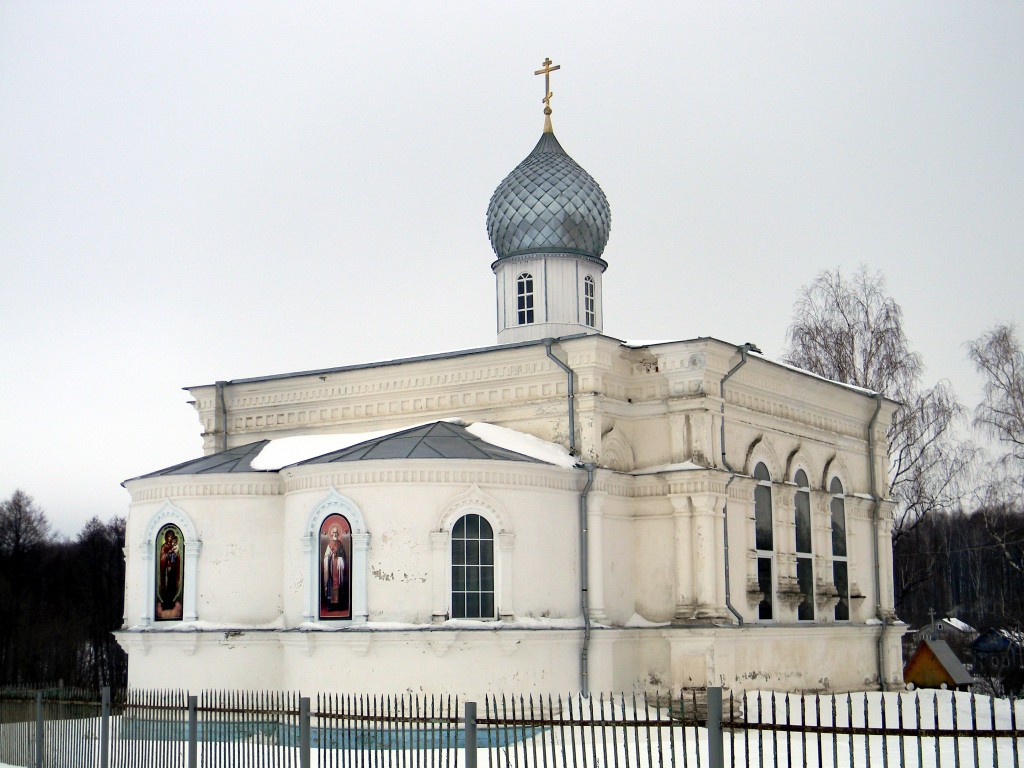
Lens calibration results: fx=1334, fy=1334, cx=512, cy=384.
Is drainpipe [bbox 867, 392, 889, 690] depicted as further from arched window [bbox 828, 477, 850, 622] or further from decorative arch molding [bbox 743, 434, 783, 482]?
decorative arch molding [bbox 743, 434, 783, 482]

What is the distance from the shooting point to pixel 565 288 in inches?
819

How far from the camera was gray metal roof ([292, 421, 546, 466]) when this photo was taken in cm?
1623

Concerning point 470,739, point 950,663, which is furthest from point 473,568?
point 950,663

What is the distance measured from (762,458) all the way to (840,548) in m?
3.03

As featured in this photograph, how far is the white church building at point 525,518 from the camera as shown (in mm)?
16016

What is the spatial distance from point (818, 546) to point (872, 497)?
2.16 m

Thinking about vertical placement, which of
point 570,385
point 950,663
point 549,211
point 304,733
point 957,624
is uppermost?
point 549,211

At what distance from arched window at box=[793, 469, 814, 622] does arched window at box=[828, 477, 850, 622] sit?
698mm

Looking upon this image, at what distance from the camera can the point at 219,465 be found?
1827 cm

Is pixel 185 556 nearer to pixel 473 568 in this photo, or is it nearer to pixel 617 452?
pixel 473 568

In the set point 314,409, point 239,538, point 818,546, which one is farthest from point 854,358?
point 239,538

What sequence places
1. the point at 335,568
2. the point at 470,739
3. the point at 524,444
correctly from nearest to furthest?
the point at 470,739
the point at 335,568
the point at 524,444

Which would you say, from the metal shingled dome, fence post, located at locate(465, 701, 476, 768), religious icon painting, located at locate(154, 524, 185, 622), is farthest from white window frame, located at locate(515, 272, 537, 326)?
fence post, located at locate(465, 701, 476, 768)

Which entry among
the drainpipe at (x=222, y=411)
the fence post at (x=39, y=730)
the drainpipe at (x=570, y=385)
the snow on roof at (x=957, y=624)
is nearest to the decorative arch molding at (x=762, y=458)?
the drainpipe at (x=570, y=385)
